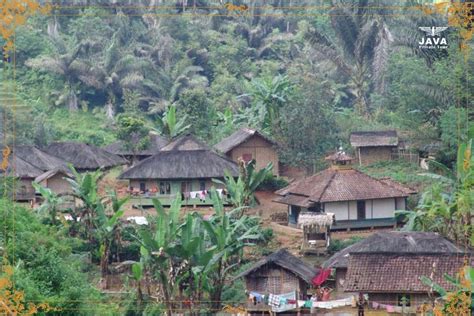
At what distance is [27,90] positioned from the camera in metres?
45.2

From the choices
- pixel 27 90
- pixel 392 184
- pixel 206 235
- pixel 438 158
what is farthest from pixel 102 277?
pixel 27 90

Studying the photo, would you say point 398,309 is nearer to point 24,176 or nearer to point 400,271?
point 400,271

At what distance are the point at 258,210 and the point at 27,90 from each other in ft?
64.3

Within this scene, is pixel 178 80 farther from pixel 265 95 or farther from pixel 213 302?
pixel 213 302

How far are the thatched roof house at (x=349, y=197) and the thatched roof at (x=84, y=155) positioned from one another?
26.5ft

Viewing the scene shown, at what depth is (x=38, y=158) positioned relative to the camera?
106 feet

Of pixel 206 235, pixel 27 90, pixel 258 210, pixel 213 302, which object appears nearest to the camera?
pixel 213 302

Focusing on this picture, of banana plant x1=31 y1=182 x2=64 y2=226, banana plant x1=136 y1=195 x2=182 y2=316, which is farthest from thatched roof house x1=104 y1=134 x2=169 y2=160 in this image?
banana plant x1=136 y1=195 x2=182 y2=316

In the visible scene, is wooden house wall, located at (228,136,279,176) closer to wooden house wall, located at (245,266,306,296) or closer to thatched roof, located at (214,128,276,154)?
thatched roof, located at (214,128,276,154)

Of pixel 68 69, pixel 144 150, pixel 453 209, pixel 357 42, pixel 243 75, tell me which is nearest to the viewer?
pixel 453 209

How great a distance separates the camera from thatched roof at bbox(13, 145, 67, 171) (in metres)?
32.0

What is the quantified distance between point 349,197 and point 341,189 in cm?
42

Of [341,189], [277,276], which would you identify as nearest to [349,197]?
[341,189]

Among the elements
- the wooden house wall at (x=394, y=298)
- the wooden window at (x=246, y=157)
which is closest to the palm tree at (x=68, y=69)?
the wooden window at (x=246, y=157)
